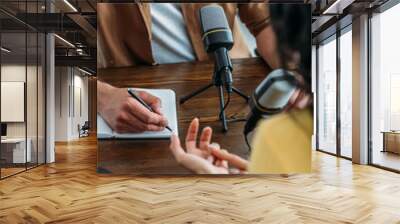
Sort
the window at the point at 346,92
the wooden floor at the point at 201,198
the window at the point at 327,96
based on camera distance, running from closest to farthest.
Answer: the wooden floor at the point at 201,198, the window at the point at 346,92, the window at the point at 327,96

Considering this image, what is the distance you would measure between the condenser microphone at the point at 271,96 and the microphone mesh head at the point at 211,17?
1092 mm

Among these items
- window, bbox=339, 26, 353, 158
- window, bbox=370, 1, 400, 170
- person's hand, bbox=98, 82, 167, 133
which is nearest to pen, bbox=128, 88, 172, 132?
person's hand, bbox=98, 82, 167, 133

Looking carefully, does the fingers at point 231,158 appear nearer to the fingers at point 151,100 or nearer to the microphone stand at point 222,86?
the microphone stand at point 222,86

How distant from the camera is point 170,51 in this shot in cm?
611

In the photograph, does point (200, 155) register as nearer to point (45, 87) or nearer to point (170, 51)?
point (170, 51)

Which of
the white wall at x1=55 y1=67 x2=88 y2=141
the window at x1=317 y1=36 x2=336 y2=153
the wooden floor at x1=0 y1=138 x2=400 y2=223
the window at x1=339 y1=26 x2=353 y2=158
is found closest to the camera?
the wooden floor at x1=0 y1=138 x2=400 y2=223

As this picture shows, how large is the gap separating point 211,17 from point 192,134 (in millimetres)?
1853

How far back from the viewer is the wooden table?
605cm

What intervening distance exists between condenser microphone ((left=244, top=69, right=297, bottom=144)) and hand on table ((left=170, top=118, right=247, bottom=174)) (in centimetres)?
50

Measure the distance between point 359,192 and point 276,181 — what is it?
50.7 inches

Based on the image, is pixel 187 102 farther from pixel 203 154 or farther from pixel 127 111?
pixel 127 111

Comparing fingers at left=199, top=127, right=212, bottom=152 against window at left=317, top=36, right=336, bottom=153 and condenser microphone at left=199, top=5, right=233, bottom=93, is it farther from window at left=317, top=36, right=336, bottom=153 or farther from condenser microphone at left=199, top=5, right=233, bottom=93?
window at left=317, top=36, right=336, bottom=153

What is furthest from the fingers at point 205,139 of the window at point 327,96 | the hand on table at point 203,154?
the window at point 327,96

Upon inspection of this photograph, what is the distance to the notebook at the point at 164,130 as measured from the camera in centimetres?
609
